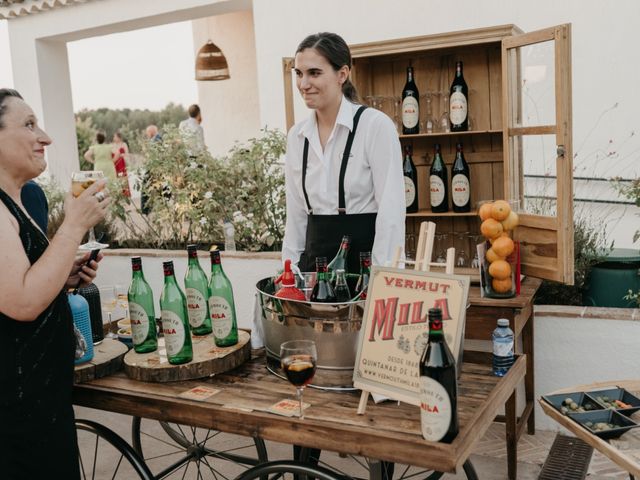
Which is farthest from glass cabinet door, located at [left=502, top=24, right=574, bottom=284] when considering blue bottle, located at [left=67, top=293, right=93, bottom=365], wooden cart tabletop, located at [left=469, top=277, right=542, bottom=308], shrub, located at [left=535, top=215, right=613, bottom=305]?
blue bottle, located at [left=67, top=293, right=93, bottom=365]

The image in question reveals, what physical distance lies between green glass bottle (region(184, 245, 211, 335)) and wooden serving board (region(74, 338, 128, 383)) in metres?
0.25

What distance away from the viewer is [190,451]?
124 inches

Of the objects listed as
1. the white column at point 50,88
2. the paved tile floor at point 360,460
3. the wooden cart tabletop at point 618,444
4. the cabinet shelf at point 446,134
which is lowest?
the paved tile floor at point 360,460

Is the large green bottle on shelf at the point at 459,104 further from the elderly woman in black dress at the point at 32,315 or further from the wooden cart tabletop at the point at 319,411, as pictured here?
the elderly woman in black dress at the point at 32,315

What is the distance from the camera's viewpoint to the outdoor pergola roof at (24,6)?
26.2ft

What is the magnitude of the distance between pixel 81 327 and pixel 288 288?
0.69 metres

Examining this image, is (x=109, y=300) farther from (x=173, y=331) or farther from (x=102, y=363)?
(x=173, y=331)

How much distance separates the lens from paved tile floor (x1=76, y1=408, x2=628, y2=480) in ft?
11.1

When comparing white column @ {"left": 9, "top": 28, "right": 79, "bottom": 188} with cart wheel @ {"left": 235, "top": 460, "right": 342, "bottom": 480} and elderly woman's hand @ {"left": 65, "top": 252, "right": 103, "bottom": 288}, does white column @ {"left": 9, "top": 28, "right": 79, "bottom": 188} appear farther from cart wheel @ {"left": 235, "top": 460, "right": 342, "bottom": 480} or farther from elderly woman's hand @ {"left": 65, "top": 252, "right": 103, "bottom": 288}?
cart wheel @ {"left": 235, "top": 460, "right": 342, "bottom": 480}

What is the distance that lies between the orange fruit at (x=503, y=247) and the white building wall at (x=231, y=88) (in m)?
6.92

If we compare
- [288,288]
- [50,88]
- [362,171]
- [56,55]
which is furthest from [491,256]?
[56,55]

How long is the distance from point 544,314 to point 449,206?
113 centimetres

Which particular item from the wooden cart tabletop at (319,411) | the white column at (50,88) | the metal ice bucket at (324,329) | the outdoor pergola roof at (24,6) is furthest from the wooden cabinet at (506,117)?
the white column at (50,88)

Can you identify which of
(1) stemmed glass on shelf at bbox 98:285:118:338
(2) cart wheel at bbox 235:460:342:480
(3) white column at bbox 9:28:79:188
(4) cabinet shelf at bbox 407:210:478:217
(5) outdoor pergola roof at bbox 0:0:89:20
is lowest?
(2) cart wheel at bbox 235:460:342:480
